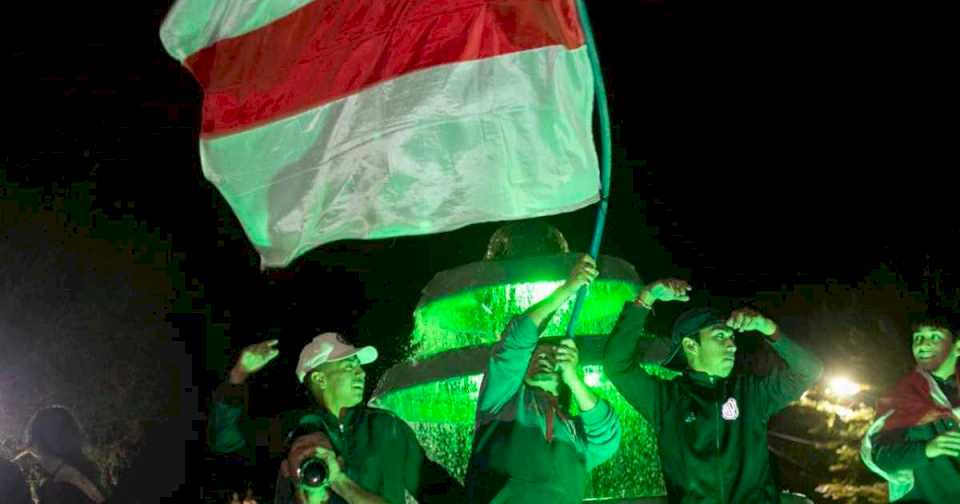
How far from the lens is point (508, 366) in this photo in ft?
19.5

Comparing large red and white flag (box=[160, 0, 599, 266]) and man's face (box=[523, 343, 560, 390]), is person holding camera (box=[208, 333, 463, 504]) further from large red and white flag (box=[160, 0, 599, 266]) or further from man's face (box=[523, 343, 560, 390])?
large red and white flag (box=[160, 0, 599, 266])

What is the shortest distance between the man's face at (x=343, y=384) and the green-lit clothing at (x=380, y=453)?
0.25 feet

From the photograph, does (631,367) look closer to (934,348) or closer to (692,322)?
(692,322)

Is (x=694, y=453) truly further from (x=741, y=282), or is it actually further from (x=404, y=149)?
(x=741, y=282)

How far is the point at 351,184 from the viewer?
7.49 meters

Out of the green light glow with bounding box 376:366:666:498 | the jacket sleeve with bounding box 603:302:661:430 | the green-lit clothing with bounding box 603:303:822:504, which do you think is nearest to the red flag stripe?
the jacket sleeve with bounding box 603:302:661:430

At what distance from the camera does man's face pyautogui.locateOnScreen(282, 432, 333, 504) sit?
16.3ft

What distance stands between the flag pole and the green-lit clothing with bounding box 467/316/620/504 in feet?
2.07

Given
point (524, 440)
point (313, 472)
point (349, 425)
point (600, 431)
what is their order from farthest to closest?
1. point (349, 425)
2. point (600, 431)
3. point (524, 440)
4. point (313, 472)

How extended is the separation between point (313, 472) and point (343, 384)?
146cm

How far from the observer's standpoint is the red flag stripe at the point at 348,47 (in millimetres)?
7445

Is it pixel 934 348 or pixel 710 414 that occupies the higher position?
pixel 934 348

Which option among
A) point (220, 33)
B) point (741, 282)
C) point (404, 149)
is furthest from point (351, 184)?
point (741, 282)

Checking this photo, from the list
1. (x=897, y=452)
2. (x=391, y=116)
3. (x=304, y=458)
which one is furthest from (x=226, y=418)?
(x=897, y=452)
